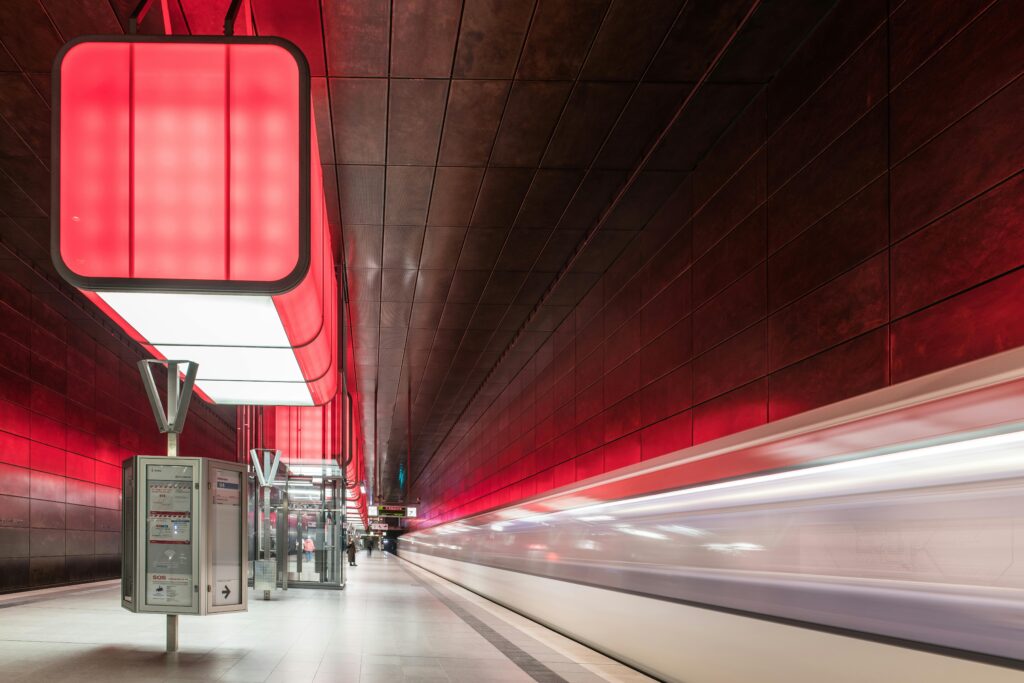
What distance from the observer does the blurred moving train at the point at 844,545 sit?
319 centimetres

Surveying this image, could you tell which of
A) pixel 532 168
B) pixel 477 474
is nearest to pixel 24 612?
pixel 532 168

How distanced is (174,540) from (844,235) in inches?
250

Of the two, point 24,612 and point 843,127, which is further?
point 24,612

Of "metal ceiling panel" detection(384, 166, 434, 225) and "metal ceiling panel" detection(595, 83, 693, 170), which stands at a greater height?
"metal ceiling panel" detection(595, 83, 693, 170)

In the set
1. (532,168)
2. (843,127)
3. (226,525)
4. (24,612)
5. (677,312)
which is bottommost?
(24,612)

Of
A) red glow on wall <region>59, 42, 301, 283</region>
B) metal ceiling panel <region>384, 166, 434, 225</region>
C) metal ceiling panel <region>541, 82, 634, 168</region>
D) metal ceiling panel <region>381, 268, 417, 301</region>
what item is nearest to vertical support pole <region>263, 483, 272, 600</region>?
metal ceiling panel <region>381, 268, 417, 301</region>

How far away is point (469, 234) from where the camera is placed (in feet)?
44.0

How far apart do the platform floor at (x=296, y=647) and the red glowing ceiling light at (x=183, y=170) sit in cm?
287

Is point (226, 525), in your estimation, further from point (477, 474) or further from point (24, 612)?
point (477, 474)

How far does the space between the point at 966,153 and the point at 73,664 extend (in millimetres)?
7527

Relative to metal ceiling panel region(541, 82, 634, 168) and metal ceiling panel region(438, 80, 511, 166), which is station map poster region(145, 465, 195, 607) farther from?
metal ceiling panel region(541, 82, 634, 168)

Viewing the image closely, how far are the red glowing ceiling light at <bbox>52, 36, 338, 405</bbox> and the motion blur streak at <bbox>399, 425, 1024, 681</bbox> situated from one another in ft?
11.1

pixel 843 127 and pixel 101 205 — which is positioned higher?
pixel 843 127

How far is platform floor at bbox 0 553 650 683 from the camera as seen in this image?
6828 mm
